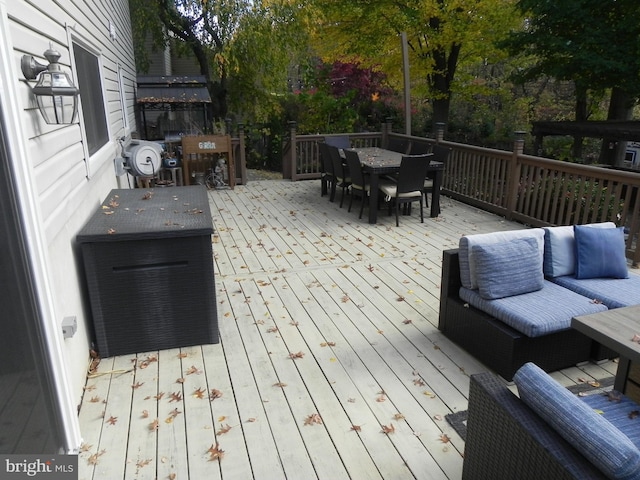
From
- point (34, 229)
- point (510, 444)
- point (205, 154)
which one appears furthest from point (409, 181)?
point (34, 229)

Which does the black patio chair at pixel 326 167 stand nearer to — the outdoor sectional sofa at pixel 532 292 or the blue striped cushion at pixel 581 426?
the outdoor sectional sofa at pixel 532 292

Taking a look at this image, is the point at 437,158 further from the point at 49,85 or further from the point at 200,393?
the point at 49,85

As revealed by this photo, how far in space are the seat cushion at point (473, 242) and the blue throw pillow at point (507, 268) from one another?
34 mm

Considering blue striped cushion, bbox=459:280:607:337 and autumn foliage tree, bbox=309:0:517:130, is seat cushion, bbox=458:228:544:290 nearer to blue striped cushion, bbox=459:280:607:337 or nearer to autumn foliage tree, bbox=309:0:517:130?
blue striped cushion, bbox=459:280:607:337

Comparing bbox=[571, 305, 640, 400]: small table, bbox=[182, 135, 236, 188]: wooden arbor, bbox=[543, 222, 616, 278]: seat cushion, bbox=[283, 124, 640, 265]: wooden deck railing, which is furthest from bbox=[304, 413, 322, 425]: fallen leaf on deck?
bbox=[182, 135, 236, 188]: wooden arbor

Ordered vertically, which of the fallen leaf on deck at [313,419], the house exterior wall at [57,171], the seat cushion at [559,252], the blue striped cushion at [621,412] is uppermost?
the house exterior wall at [57,171]

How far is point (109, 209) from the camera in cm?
368

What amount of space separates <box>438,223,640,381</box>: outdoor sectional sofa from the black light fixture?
2.52 meters

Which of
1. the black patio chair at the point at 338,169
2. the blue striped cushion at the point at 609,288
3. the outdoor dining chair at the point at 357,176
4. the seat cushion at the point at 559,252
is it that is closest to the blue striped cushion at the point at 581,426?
the blue striped cushion at the point at 609,288

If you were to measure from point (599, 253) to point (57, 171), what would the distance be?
357cm

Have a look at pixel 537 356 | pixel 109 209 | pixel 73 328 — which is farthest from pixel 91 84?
pixel 537 356

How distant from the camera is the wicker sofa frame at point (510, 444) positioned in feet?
4.82

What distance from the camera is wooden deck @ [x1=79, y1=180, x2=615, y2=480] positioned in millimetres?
2254

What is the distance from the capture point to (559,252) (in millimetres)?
3367
